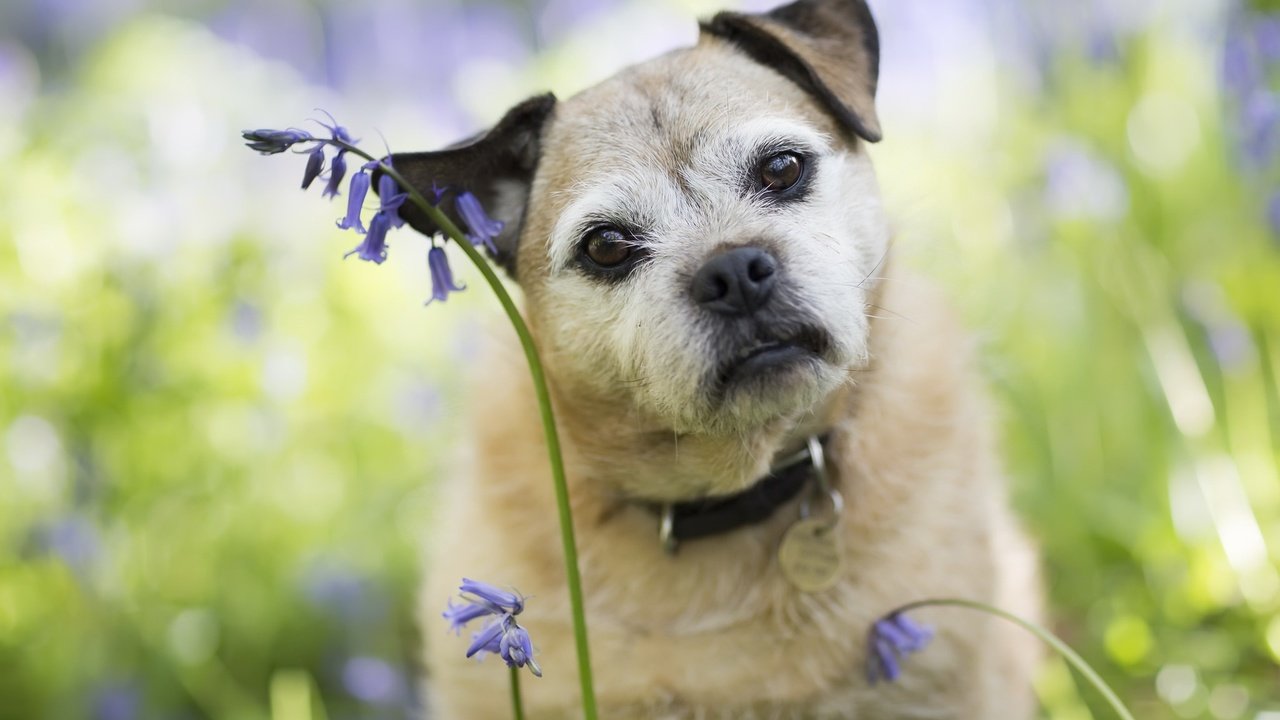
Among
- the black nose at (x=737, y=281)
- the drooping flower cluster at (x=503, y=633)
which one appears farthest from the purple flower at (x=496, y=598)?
the black nose at (x=737, y=281)

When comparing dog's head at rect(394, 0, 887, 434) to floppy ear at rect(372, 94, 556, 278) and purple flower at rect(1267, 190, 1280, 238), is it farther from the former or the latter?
purple flower at rect(1267, 190, 1280, 238)

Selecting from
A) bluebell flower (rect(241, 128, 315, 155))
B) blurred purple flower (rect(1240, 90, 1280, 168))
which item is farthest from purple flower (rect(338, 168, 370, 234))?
blurred purple flower (rect(1240, 90, 1280, 168))

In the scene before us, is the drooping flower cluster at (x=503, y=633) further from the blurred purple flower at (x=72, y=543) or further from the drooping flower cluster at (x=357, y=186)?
the blurred purple flower at (x=72, y=543)

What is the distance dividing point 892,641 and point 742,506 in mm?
424

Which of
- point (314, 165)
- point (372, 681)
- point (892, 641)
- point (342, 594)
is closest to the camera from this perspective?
point (314, 165)

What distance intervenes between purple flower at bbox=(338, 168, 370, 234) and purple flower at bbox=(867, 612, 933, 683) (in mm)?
1146

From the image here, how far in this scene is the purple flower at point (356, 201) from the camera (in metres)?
1.81

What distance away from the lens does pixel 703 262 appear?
2145 millimetres

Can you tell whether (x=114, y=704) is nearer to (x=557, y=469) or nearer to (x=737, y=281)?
(x=557, y=469)

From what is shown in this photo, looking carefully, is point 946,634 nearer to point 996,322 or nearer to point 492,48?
point 996,322

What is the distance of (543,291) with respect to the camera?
2.47m

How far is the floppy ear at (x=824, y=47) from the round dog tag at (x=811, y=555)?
790 mm

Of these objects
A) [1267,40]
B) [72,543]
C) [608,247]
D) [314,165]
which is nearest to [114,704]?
[72,543]

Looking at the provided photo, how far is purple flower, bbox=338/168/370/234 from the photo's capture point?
181 cm
